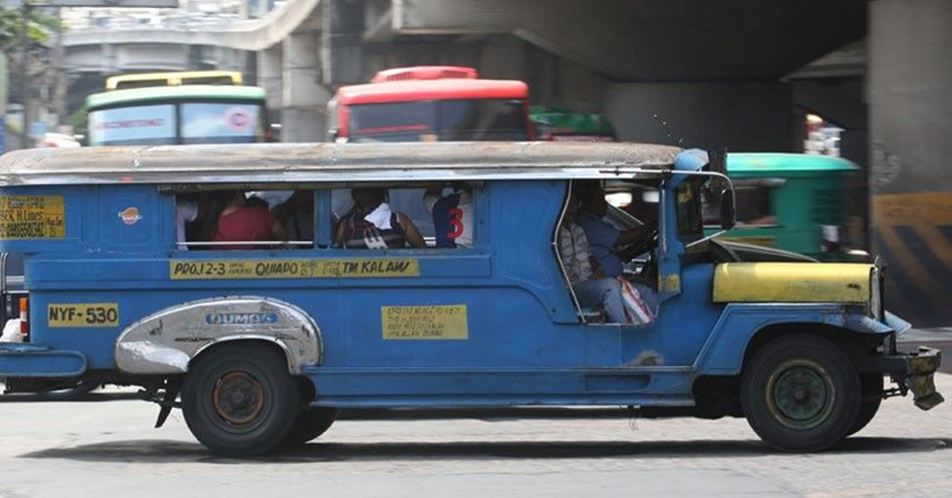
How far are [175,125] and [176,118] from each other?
0.42 feet

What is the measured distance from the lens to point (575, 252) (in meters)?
11.2

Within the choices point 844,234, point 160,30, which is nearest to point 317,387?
point 844,234

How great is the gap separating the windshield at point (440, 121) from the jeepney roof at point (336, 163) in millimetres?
12902

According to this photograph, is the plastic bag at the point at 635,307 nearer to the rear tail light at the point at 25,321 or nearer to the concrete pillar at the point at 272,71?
the rear tail light at the point at 25,321

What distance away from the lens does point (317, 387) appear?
11.2 metres

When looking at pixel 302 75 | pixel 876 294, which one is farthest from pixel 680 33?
pixel 302 75

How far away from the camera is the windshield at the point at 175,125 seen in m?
27.4

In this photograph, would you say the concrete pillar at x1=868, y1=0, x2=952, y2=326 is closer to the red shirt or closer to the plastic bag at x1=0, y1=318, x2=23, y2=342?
the red shirt

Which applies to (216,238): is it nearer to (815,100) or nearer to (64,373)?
(64,373)

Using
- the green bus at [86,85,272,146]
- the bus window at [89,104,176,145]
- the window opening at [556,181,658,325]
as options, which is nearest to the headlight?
the window opening at [556,181,658,325]

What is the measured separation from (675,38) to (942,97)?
40.8 ft

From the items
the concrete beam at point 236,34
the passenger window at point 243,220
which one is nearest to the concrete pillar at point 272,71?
the concrete beam at point 236,34

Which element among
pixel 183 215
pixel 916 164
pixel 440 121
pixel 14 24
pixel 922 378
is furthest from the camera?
pixel 14 24

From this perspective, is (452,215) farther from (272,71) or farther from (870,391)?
(272,71)
